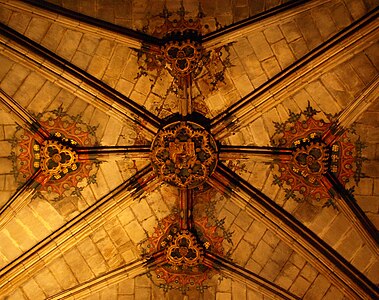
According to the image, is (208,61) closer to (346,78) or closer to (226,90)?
(226,90)

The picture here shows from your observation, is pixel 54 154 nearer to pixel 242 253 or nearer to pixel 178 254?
pixel 178 254

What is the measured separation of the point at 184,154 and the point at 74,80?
89.8 inches

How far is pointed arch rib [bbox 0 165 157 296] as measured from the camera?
11.5 metres

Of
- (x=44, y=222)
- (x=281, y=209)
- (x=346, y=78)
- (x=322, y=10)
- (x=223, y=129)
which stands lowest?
(x=44, y=222)

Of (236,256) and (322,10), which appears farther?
(236,256)

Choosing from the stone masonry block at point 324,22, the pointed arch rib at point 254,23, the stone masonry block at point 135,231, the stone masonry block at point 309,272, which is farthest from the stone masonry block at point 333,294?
the pointed arch rib at point 254,23

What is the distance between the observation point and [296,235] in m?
11.5

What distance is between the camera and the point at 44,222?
38.0 feet

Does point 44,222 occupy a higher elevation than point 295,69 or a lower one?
lower

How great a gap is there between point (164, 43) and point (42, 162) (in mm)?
2931

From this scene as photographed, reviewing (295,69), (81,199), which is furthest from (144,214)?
(295,69)

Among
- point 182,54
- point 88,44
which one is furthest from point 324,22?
point 88,44

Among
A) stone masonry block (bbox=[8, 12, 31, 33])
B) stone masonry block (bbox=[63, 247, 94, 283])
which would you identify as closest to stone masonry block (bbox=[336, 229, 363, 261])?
stone masonry block (bbox=[63, 247, 94, 283])

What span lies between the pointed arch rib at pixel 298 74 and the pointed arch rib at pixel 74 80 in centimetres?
123
